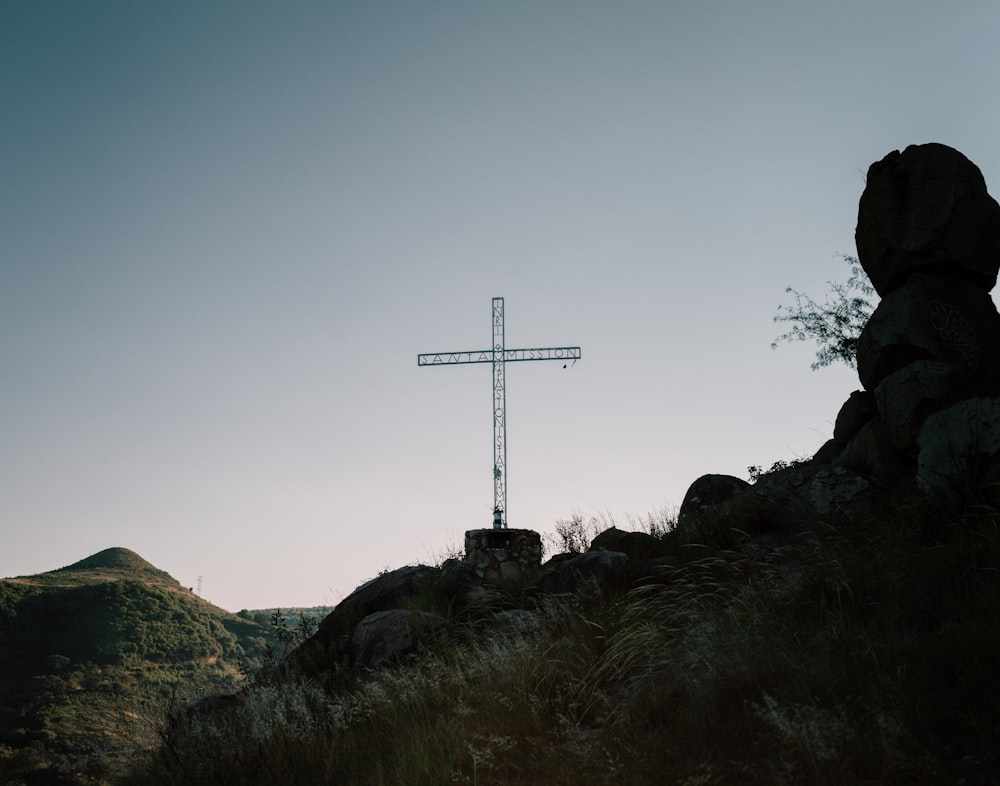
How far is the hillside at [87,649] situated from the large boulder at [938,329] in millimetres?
18936

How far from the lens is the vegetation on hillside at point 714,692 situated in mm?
3564

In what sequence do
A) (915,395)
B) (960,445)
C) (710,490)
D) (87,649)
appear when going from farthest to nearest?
(87,649), (710,490), (915,395), (960,445)

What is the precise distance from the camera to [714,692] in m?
4.56

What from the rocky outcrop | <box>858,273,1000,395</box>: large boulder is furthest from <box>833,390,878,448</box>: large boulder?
<box>858,273,1000,395</box>: large boulder

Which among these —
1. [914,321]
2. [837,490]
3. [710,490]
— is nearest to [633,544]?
[710,490]

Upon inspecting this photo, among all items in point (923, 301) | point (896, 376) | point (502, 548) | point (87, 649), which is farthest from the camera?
point (87, 649)

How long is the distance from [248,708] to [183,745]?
894mm

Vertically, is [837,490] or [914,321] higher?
[914,321]

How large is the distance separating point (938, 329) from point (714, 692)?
6428 millimetres

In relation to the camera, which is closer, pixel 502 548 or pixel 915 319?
pixel 915 319

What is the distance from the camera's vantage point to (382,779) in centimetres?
461

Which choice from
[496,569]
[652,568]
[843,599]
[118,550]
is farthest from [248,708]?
[118,550]

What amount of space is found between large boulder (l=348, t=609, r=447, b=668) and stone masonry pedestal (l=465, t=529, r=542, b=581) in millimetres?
5750

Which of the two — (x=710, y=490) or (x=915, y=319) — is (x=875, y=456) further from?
(x=710, y=490)
